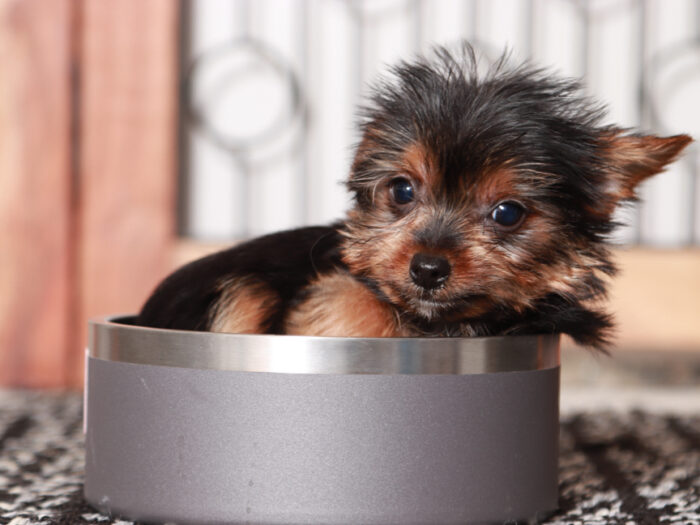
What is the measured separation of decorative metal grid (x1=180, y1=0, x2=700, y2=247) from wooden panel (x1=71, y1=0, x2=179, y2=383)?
191mm

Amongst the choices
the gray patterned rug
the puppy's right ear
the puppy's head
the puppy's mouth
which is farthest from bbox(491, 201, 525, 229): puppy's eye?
the gray patterned rug

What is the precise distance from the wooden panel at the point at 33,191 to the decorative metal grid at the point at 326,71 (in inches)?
17.7

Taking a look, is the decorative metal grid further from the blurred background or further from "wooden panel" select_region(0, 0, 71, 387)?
"wooden panel" select_region(0, 0, 71, 387)

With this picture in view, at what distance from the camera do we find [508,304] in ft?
5.12

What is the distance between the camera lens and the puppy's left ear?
5.34 ft

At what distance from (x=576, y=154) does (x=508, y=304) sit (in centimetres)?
28

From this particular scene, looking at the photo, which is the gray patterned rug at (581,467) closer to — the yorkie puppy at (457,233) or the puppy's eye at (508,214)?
the yorkie puppy at (457,233)

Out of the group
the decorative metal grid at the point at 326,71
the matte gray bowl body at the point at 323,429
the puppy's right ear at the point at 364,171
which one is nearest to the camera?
the matte gray bowl body at the point at 323,429

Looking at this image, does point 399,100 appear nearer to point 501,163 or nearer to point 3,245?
point 501,163

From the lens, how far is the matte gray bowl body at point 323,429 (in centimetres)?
143

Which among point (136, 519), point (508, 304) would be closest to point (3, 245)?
point (136, 519)

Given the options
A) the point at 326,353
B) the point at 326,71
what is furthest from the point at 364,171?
the point at 326,71

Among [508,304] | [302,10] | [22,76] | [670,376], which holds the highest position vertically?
[302,10]

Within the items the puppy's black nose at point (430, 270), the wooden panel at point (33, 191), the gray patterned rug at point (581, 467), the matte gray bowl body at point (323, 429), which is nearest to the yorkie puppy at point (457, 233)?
the puppy's black nose at point (430, 270)
